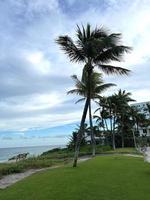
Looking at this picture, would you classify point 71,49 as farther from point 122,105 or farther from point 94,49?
point 122,105

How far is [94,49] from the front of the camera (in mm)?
17938

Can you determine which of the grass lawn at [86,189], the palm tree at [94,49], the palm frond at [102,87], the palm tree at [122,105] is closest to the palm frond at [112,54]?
the palm tree at [94,49]

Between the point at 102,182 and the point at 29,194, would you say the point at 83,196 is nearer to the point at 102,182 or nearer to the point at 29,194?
the point at 29,194

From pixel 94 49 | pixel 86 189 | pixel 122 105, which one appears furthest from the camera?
pixel 122 105

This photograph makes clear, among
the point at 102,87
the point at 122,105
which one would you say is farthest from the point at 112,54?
the point at 122,105

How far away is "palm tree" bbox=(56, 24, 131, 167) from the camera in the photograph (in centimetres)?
1798

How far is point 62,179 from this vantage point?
42.8 feet

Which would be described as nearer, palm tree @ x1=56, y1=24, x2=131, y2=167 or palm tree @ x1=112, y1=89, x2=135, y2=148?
palm tree @ x1=56, y1=24, x2=131, y2=167

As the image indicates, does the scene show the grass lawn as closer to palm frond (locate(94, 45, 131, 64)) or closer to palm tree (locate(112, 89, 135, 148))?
palm frond (locate(94, 45, 131, 64))

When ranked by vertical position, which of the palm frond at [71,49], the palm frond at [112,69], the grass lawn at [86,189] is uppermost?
the palm frond at [71,49]

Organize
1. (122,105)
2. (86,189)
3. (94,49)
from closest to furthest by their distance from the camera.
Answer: (86,189)
(94,49)
(122,105)

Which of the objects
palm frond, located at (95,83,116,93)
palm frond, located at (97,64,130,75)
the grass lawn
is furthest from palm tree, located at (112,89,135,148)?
the grass lawn

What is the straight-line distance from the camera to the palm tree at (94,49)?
17984 millimetres

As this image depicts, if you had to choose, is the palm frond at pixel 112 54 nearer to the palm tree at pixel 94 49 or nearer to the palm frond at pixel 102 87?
the palm tree at pixel 94 49
